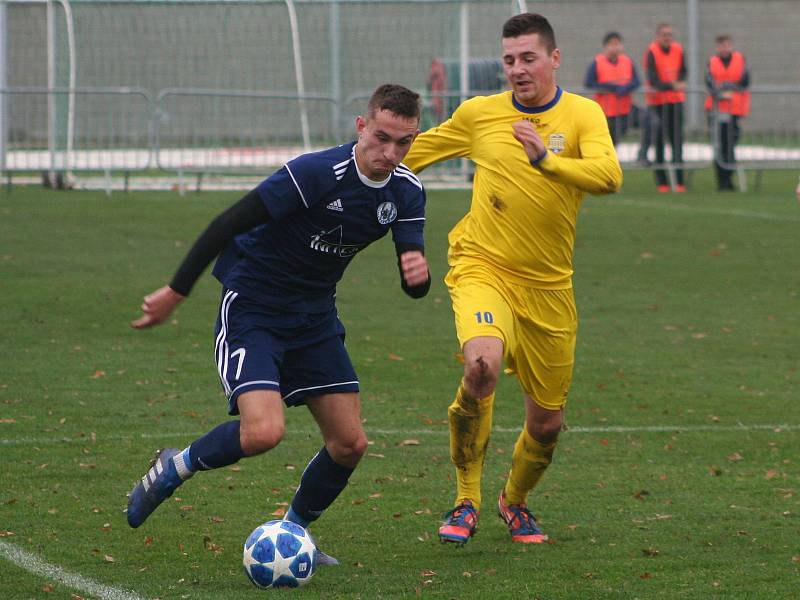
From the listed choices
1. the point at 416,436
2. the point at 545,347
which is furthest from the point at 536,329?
the point at 416,436

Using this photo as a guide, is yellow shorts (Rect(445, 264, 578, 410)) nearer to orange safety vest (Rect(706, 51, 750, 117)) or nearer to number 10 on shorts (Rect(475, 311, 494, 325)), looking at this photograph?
number 10 on shorts (Rect(475, 311, 494, 325))

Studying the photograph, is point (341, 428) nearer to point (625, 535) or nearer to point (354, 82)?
point (625, 535)

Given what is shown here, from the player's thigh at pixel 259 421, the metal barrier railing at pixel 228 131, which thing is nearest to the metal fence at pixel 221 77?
the metal barrier railing at pixel 228 131

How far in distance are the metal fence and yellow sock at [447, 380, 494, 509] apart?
12167 mm

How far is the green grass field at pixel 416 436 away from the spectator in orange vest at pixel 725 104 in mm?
5373

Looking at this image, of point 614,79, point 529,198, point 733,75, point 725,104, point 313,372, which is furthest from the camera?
point 733,75

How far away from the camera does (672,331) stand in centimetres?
1200

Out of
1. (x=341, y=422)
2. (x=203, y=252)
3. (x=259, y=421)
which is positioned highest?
(x=203, y=252)

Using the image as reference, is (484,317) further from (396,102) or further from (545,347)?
(396,102)

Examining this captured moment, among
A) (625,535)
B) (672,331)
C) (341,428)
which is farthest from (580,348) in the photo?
(341,428)

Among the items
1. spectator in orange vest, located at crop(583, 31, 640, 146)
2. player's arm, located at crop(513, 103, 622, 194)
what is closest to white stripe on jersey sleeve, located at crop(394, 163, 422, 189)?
player's arm, located at crop(513, 103, 622, 194)

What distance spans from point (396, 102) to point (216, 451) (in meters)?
1.50

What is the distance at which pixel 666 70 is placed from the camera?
2116 cm

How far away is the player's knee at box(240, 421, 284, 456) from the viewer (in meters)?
5.69
